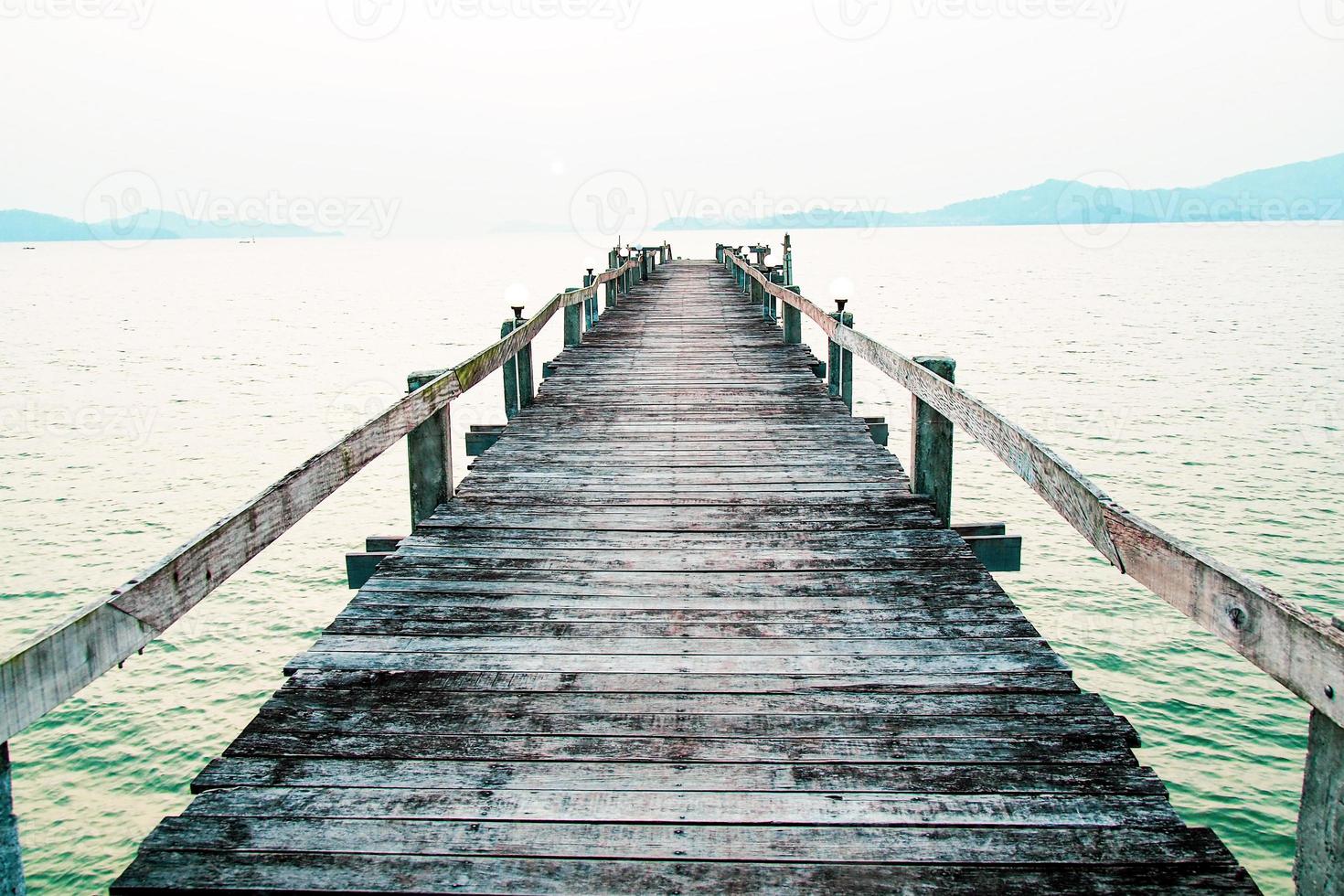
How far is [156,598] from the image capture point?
2.58 m

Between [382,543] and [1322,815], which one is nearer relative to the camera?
[1322,815]

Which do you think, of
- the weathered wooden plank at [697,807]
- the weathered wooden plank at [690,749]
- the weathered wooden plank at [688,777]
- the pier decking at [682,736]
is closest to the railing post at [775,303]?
the pier decking at [682,736]

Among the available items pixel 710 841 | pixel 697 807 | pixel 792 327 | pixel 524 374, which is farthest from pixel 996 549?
pixel 792 327

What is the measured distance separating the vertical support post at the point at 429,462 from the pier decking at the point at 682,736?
21 centimetres

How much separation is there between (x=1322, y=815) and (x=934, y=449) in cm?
401

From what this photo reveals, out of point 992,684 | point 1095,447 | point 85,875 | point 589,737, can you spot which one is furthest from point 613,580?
point 1095,447

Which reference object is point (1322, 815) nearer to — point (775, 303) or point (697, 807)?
point (697, 807)

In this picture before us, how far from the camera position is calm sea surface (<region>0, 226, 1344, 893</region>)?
27.5ft

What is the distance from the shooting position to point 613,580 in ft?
16.1

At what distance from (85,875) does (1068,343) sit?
41.7 m

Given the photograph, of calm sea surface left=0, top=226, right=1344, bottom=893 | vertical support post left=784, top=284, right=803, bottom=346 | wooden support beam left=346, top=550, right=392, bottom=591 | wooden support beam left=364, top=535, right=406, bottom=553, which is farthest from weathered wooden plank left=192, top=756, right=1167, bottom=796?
vertical support post left=784, top=284, right=803, bottom=346

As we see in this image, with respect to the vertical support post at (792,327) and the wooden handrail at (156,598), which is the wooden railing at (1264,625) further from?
the vertical support post at (792,327)

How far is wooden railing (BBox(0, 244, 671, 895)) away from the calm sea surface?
194 inches

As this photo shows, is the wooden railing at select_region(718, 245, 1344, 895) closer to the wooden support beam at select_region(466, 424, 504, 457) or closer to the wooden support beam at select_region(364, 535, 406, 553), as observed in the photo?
the wooden support beam at select_region(364, 535, 406, 553)
